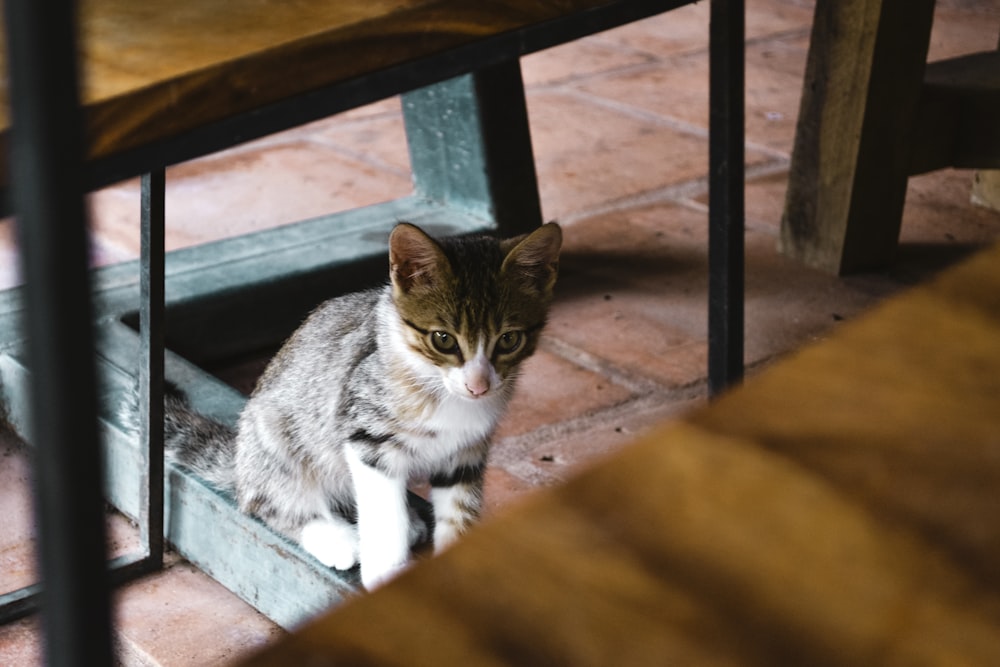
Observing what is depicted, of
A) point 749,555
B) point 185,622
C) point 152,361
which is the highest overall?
point 749,555

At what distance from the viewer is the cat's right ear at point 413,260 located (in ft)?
5.70

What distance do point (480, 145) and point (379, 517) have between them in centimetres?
126

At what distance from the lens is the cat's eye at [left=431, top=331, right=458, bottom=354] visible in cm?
176

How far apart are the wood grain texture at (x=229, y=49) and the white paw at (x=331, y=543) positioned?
0.82 metres

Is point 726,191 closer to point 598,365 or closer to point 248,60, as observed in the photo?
point 598,365

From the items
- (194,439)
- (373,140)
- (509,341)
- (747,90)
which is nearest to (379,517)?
(509,341)

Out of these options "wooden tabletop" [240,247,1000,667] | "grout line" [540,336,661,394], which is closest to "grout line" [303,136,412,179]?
"grout line" [540,336,661,394]

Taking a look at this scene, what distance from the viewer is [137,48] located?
2.98 ft

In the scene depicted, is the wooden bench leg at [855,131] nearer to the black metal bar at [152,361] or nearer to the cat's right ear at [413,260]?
the cat's right ear at [413,260]

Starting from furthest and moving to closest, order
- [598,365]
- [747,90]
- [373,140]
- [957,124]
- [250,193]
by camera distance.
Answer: [747,90] < [373,140] < [250,193] < [957,124] < [598,365]

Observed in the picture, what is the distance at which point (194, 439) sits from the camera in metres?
1.94

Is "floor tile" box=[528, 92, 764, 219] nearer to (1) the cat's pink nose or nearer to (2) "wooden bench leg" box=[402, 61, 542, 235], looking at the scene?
(2) "wooden bench leg" box=[402, 61, 542, 235]

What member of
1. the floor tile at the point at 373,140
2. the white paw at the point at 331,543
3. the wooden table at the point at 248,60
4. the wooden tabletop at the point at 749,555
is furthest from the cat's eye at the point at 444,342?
the floor tile at the point at 373,140

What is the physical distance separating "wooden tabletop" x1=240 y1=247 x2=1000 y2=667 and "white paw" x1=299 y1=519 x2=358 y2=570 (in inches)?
49.6
